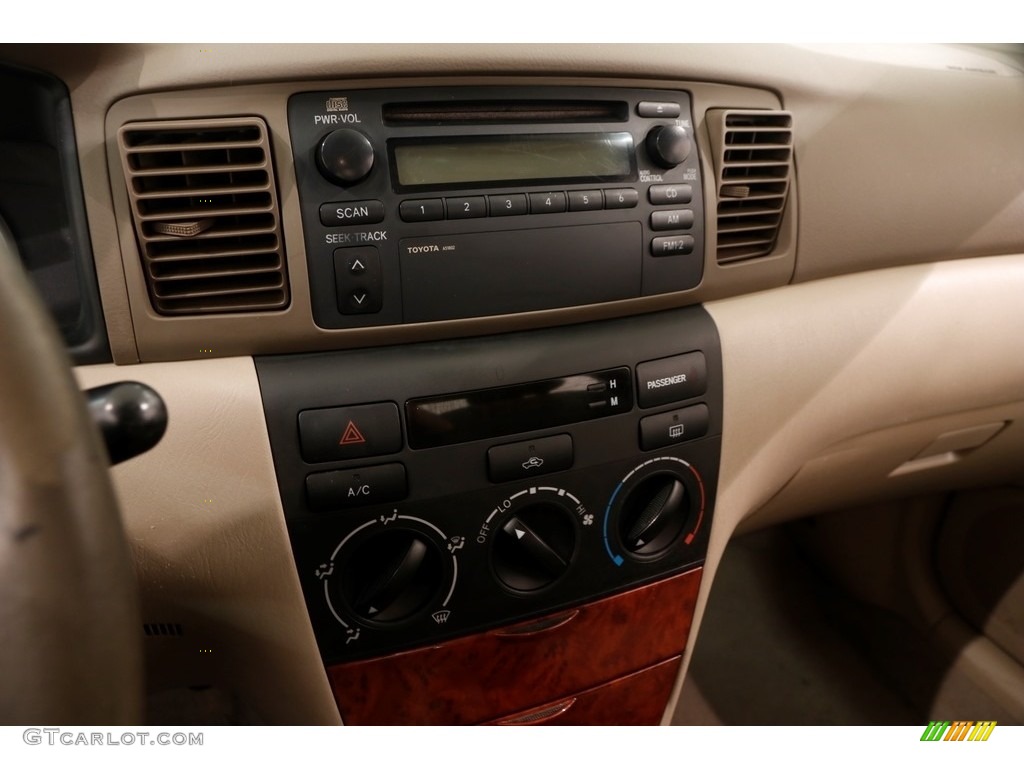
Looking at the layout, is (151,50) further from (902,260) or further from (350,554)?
(902,260)

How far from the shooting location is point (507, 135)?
0.61 metres

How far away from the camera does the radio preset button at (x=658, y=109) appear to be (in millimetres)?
653

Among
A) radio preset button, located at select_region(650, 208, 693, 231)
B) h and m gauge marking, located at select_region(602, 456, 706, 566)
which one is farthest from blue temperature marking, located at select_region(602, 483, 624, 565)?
radio preset button, located at select_region(650, 208, 693, 231)

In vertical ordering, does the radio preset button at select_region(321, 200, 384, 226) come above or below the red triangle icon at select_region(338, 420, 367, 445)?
above

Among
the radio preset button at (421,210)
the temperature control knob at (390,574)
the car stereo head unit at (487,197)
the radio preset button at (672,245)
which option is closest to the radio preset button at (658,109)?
the car stereo head unit at (487,197)

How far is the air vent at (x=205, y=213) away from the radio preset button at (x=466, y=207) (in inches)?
5.4

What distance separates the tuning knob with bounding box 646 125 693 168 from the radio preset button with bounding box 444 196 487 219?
0.57 feet

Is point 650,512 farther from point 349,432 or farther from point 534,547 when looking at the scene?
point 349,432

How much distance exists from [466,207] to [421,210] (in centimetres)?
4

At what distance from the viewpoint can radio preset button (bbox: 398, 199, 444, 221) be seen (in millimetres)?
583

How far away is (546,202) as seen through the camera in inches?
24.5

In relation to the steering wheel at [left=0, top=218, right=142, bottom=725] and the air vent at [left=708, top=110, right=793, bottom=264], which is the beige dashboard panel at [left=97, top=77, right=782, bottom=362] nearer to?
the air vent at [left=708, top=110, right=793, bottom=264]

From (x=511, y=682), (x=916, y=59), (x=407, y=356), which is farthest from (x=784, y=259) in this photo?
(x=511, y=682)

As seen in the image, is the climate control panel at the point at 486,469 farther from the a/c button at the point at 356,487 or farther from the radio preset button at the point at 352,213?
the radio preset button at the point at 352,213
